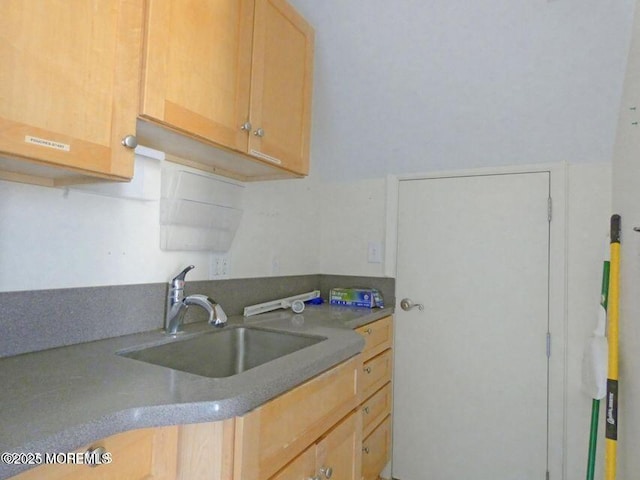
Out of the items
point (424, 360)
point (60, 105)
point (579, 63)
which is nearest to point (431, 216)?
point (424, 360)

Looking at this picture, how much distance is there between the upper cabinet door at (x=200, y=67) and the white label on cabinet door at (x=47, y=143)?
9.0 inches

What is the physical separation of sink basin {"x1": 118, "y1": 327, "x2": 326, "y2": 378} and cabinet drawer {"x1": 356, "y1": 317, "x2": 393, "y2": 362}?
49 cm

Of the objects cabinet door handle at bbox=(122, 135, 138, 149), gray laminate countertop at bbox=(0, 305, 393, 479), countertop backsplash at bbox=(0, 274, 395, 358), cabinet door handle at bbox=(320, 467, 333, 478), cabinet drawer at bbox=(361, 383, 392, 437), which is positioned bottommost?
cabinet drawer at bbox=(361, 383, 392, 437)

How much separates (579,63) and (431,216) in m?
0.99

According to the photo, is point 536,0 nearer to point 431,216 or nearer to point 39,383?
point 431,216

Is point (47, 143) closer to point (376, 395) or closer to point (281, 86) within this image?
point (281, 86)

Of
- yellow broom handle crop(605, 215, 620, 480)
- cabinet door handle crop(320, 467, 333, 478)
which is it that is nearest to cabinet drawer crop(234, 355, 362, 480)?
cabinet door handle crop(320, 467, 333, 478)

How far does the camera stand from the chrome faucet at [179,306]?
1.25m

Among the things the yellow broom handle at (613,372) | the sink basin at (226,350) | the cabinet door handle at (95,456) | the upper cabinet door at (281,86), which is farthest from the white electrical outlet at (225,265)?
the yellow broom handle at (613,372)

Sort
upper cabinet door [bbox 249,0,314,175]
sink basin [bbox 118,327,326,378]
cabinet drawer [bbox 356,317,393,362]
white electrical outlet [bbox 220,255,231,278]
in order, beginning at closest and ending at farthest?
sink basin [bbox 118,327,326,378]
upper cabinet door [bbox 249,0,314,175]
white electrical outlet [bbox 220,255,231,278]
cabinet drawer [bbox 356,317,393,362]

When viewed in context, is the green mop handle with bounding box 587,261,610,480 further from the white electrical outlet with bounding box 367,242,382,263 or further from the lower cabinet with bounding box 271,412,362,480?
the white electrical outlet with bounding box 367,242,382,263

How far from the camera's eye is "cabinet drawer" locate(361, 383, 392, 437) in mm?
1896

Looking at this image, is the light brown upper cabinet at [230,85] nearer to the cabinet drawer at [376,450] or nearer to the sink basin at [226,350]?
the sink basin at [226,350]

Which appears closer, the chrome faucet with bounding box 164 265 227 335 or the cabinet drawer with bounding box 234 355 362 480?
the cabinet drawer with bounding box 234 355 362 480
